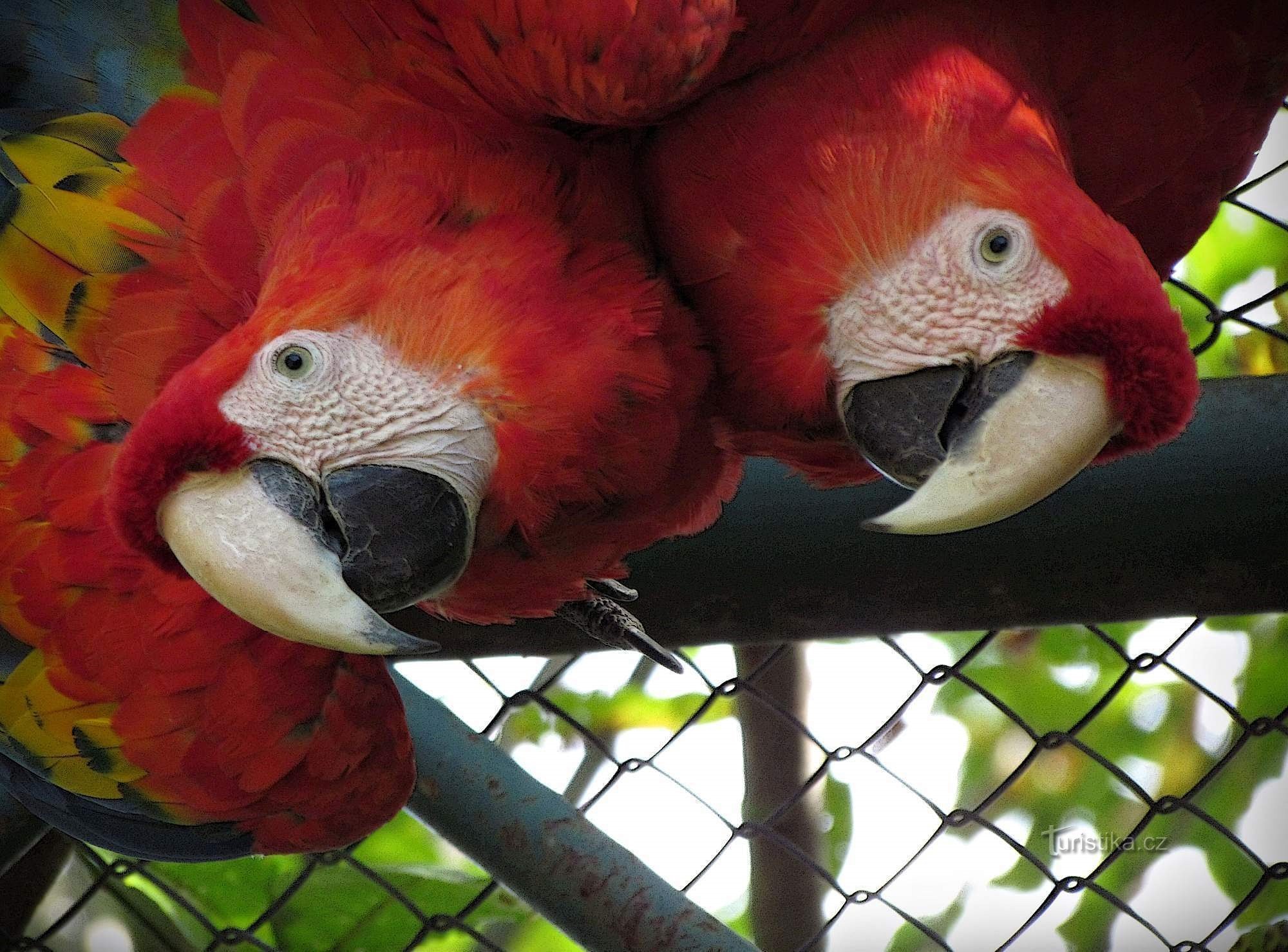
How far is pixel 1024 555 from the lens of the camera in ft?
2.92

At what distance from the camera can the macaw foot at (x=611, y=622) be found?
3.31 feet

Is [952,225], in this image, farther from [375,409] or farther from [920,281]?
[375,409]

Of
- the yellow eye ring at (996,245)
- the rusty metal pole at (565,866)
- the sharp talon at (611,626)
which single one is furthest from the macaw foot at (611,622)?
the yellow eye ring at (996,245)

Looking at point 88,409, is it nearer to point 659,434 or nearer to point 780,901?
point 659,434

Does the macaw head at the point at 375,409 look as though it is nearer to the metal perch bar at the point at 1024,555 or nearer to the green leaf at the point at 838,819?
the metal perch bar at the point at 1024,555

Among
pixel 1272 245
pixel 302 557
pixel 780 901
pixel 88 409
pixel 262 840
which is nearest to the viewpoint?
pixel 302 557

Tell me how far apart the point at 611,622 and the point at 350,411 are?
1.15 ft

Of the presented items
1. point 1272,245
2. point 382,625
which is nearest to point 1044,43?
point 1272,245

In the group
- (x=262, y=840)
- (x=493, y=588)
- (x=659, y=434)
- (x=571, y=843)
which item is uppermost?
(x=659, y=434)

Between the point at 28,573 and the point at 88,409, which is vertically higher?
the point at 88,409

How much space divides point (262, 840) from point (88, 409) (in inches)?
16.3

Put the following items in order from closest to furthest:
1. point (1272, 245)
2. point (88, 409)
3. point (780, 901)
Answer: point (88, 409), point (780, 901), point (1272, 245)

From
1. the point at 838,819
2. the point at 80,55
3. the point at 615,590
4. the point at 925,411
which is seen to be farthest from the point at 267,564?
the point at 838,819

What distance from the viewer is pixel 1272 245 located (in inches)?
54.1
